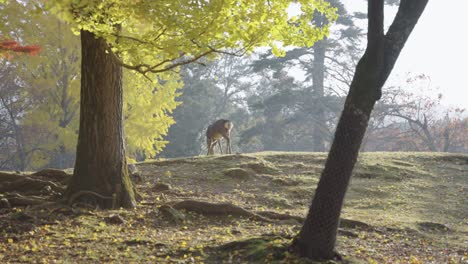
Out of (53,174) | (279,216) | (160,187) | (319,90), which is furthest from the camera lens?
(319,90)

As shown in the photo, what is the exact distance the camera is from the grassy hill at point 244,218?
17.5 ft

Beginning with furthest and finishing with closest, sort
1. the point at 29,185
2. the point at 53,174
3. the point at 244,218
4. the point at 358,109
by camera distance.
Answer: the point at 53,174
the point at 29,185
the point at 244,218
the point at 358,109

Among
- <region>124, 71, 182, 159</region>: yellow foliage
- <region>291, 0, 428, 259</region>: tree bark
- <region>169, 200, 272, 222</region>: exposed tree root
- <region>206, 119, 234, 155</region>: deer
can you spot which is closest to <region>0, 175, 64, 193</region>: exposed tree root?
<region>169, 200, 272, 222</region>: exposed tree root

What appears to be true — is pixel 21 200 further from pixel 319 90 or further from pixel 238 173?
pixel 319 90

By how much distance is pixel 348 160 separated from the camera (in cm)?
467

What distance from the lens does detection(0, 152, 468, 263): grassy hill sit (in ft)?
17.5

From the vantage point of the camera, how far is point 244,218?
7754 millimetres

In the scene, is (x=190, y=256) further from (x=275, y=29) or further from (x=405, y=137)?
(x=405, y=137)

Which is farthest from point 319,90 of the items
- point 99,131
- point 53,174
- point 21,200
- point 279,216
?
point 21,200

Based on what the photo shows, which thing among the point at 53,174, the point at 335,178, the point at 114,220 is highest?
the point at 335,178

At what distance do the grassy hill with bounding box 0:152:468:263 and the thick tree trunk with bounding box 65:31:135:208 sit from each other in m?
0.44

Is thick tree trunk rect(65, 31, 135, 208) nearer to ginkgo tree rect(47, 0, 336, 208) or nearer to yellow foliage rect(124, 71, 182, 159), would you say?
ginkgo tree rect(47, 0, 336, 208)

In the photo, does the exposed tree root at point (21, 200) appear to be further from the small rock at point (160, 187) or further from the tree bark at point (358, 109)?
the tree bark at point (358, 109)

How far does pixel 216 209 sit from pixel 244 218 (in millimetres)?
489
